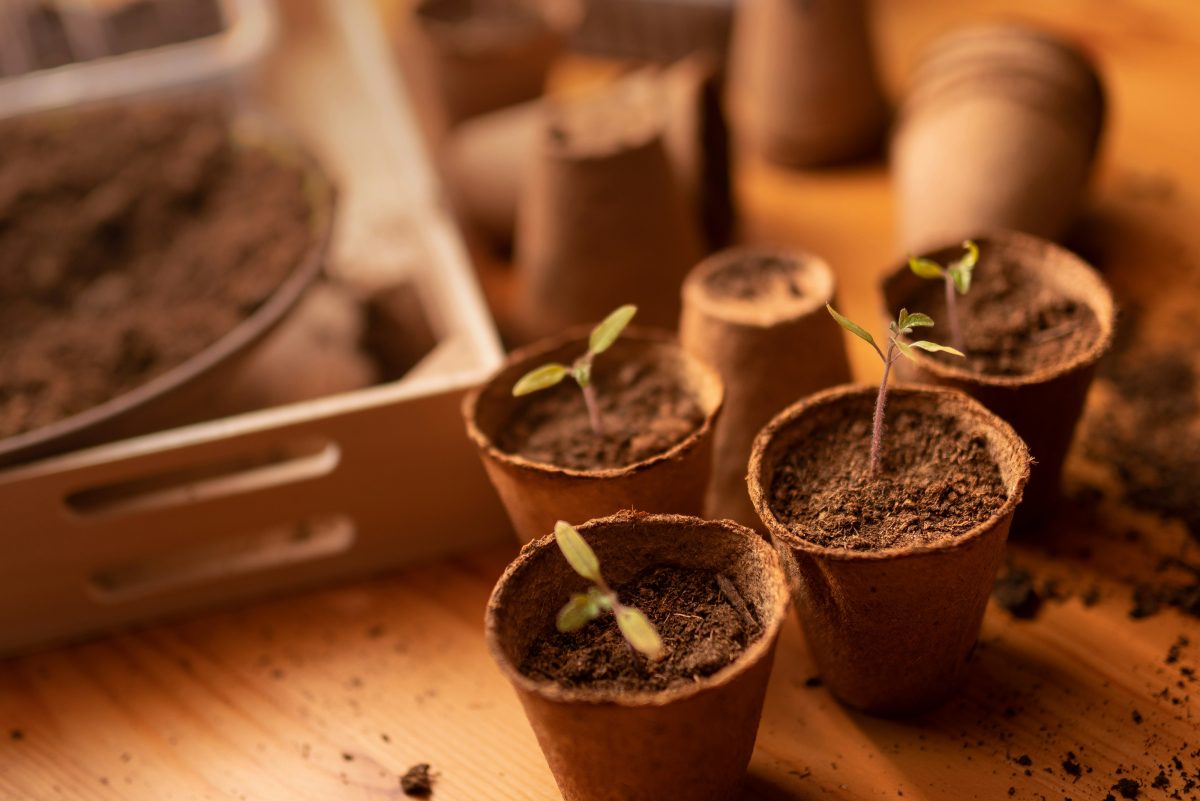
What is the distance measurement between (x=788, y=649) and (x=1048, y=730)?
207 millimetres

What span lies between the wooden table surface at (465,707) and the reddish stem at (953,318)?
20 centimetres

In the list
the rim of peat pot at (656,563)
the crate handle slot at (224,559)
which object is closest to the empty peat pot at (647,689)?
the rim of peat pot at (656,563)

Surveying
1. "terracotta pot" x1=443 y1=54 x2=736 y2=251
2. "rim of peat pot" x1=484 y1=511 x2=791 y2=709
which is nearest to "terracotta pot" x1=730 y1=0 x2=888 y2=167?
"terracotta pot" x1=443 y1=54 x2=736 y2=251

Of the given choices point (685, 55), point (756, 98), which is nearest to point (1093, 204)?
point (756, 98)

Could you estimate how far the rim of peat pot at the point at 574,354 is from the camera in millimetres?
831

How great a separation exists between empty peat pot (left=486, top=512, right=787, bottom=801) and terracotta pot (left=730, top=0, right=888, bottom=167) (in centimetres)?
90

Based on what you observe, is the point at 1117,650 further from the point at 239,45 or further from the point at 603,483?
the point at 239,45

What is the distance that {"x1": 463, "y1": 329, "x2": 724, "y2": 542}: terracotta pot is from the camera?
2.74 ft

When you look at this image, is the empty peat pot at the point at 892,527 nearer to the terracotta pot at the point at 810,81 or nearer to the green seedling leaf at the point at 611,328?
the green seedling leaf at the point at 611,328

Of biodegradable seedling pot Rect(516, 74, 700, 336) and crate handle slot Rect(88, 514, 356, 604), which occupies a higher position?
biodegradable seedling pot Rect(516, 74, 700, 336)

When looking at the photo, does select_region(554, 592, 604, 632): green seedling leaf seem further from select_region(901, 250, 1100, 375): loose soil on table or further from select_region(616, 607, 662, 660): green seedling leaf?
select_region(901, 250, 1100, 375): loose soil on table

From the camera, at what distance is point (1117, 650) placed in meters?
0.90

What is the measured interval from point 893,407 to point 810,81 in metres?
0.75

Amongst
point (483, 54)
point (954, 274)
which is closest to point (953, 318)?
point (954, 274)
